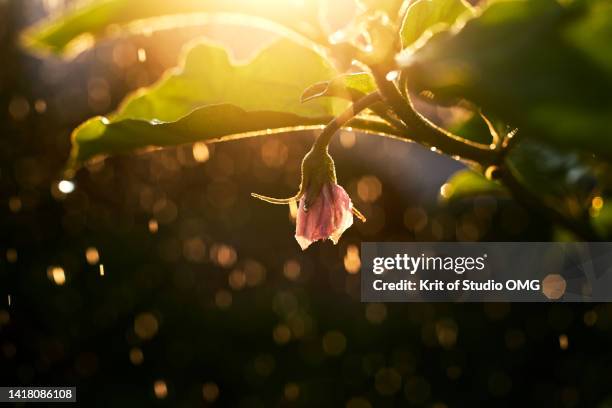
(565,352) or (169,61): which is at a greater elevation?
(169,61)

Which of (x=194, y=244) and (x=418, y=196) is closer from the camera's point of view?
(x=418, y=196)

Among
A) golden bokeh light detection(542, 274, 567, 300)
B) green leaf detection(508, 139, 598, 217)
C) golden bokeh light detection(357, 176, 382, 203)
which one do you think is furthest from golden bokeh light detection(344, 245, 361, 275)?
green leaf detection(508, 139, 598, 217)

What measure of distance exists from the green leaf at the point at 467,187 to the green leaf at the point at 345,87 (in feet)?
1.21

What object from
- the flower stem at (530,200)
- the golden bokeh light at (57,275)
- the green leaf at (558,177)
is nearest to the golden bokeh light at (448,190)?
the green leaf at (558,177)

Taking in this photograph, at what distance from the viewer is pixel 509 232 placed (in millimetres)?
2332

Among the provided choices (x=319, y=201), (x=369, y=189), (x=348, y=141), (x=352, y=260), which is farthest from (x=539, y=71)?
(x=348, y=141)

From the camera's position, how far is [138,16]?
1.66 feet

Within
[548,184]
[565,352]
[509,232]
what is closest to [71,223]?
[509,232]

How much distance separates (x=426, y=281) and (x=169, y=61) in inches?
104

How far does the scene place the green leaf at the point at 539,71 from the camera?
19 cm

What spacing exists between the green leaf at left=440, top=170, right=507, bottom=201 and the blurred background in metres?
1.11

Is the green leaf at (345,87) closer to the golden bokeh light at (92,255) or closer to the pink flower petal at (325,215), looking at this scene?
the pink flower petal at (325,215)

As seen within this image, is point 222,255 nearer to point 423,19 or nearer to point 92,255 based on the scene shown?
point 92,255

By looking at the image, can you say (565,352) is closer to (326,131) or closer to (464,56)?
(326,131)
